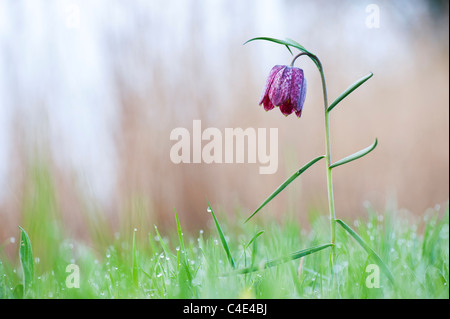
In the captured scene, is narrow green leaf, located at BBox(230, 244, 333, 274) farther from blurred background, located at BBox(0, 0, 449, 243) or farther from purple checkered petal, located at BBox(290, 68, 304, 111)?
blurred background, located at BBox(0, 0, 449, 243)

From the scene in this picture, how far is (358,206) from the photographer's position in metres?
1.55

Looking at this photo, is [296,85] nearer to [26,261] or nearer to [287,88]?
[287,88]

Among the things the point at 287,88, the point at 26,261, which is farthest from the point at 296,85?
the point at 26,261

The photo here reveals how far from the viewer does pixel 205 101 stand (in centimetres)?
146

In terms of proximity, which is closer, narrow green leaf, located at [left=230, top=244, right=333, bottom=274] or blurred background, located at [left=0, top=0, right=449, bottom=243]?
Result: narrow green leaf, located at [left=230, top=244, right=333, bottom=274]

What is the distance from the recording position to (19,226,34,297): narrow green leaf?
2.30ft

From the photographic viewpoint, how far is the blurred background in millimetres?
1148

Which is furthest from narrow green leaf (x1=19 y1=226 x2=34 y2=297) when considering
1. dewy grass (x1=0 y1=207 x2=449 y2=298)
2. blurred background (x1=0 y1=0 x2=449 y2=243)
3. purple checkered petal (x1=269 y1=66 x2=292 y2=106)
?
purple checkered petal (x1=269 y1=66 x2=292 y2=106)

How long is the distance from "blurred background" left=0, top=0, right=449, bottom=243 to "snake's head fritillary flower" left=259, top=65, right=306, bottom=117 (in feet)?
1.29

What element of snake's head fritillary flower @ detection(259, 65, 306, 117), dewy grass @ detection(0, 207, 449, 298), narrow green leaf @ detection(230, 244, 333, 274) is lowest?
dewy grass @ detection(0, 207, 449, 298)

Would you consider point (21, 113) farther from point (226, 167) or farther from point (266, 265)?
point (266, 265)

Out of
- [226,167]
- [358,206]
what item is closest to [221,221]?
[226,167]

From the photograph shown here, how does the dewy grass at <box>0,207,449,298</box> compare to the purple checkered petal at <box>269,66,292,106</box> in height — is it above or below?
below

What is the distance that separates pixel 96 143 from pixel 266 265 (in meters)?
0.76
